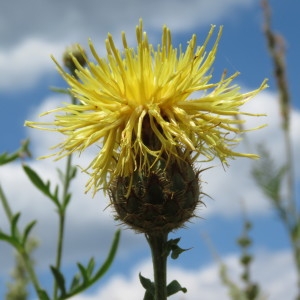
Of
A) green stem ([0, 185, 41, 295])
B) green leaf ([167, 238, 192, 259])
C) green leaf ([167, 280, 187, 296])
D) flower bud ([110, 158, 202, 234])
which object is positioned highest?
green stem ([0, 185, 41, 295])

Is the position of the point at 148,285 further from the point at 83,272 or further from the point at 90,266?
the point at 90,266

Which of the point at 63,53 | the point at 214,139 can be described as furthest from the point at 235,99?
the point at 63,53

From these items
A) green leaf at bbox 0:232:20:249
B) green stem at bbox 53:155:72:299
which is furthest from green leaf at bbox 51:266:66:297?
green leaf at bbox 0:232:20:249

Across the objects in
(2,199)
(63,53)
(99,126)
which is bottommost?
(99,126)

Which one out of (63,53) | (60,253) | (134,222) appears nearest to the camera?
(134,222)

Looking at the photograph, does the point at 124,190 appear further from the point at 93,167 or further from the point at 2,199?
the point at 2,199

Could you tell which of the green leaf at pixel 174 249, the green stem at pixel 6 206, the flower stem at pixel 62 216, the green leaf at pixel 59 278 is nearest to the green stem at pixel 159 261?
the green leaf at pixel 174 249

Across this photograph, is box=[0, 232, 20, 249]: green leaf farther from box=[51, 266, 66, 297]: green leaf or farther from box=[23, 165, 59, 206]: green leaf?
box=[51, 266, 66, 297]: green leaf
